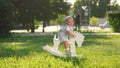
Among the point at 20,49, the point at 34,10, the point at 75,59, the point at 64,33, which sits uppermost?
the point at 64,33

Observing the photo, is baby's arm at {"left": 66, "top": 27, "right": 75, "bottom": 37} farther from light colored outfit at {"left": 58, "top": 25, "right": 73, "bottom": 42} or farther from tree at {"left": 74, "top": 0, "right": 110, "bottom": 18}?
tree at {"left": 74, "top": 0, "right": 110, "bottom": 18}

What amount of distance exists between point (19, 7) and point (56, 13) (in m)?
4.10

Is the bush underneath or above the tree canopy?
underneath

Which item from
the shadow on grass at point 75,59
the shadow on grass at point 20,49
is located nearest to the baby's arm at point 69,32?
the shadow on grass at point 75,59

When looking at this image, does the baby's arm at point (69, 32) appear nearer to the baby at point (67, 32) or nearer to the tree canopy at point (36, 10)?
the baby at point (67, 32)

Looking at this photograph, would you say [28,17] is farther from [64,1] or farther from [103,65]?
[103,65]

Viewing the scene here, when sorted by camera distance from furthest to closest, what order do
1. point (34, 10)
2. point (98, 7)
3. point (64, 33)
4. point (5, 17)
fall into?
point (98, 7), point (34, 10), point (5, 17), point (64, 33)

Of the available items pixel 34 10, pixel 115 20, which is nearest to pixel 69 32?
pixel 34 10

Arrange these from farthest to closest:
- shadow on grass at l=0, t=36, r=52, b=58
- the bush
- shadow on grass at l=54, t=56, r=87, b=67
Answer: the bush → shadow on grass at l=0, t=36, r=52, b=58 → shadow on grass at l=54, t=56, r=87, b=67

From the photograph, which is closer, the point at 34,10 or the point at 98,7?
the point at 34,10

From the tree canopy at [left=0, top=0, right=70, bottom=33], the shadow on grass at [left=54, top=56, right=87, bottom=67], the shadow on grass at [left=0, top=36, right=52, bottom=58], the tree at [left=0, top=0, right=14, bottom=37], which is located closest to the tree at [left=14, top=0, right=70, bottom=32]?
the tree canopy at [left=0, top=0, right=70, bottom=33]

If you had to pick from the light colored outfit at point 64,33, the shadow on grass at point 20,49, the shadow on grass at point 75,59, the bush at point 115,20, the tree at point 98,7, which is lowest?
the tree at point 98,7

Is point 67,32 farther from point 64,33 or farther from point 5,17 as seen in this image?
point 5,17

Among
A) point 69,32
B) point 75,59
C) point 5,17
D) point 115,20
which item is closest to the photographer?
point 75,59
